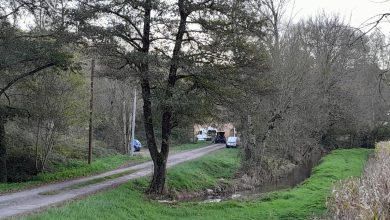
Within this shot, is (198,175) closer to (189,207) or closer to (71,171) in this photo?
(71,171)

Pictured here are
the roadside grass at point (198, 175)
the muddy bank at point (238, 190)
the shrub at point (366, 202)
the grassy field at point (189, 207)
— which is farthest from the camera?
the roadside grass at point (198, 175)

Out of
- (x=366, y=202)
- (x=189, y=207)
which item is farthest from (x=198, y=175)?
(x=366, y=202)

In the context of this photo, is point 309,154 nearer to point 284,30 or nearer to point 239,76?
point 284,30

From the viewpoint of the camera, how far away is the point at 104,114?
128ft

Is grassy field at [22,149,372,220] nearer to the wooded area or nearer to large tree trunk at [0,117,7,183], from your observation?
the wooded area

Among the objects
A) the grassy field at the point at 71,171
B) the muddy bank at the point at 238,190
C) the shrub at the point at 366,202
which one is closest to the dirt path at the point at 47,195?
the grassy field at the point at 71,171

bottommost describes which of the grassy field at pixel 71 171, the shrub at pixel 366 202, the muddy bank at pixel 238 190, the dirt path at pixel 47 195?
the muddy bank at pixel 238 190

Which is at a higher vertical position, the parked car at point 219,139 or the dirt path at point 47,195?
the parked car at point 219,139

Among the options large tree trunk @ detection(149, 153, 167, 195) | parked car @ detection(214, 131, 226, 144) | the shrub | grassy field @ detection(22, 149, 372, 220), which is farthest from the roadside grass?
parked car @ detection(214, 131, 226, 144)

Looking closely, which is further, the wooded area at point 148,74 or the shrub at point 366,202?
the wooded area at point 148,74

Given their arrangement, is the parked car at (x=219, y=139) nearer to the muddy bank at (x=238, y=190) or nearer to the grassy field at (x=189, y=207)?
the muddy bank at (x=238, y=190)

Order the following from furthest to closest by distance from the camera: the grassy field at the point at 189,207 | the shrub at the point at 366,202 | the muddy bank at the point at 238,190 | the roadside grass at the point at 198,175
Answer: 1. the roadside grass at the point at 198,175
2. the muddy bank at the point at 238,190
3. the grassy field at the point at 189,207
4. the shrub at the point at 366,202

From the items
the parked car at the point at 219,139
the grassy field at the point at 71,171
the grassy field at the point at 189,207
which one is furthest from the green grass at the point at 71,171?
the parked car at the point at 219,139

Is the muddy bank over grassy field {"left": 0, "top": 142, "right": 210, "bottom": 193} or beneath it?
→ beneath
